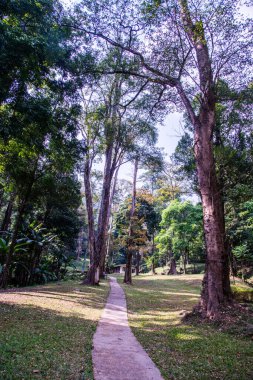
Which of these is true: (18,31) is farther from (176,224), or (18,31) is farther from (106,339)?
(176,224)

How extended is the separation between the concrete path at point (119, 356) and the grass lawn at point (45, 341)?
0.17 m

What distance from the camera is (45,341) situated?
16.6 feet

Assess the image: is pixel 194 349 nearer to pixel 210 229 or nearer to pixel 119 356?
pixel 119 356

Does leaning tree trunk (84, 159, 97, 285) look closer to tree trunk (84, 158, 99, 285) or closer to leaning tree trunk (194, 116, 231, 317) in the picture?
tree trunk (84, 158, 99, 285)

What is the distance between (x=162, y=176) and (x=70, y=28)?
2839 cm

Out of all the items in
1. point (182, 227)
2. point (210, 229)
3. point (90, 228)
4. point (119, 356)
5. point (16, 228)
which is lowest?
point (119, 356)

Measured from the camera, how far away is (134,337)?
20.0 ft

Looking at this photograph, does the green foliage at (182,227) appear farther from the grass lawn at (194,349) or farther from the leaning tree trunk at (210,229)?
the grass lawn at (194,349)

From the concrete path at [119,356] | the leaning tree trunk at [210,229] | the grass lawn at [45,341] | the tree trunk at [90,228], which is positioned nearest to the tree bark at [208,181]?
the leaning tree trunk at [210,229]

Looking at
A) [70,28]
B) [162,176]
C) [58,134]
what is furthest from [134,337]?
[162,176]

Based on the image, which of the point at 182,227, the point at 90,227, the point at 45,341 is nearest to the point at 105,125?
the point at 90,227

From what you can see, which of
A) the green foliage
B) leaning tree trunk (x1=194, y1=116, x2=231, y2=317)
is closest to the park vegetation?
leaning tree trunk (x1=194, y1=116, x2=231, y2=317)

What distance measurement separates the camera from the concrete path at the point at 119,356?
388 cm

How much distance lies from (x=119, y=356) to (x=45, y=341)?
140cm
